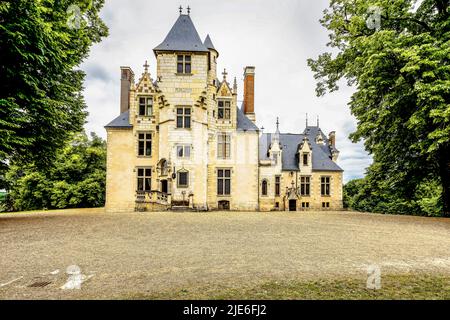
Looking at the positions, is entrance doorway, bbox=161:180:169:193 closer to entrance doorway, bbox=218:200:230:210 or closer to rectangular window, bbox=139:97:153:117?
entrance doorway, bbox=218:200:230:210

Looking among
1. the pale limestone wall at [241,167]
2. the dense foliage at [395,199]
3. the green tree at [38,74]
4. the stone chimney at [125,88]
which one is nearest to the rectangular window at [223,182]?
the pale limestone wall at [241,167]

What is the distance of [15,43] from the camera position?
38.8 ft

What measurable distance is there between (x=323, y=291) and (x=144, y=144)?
72.6 feet

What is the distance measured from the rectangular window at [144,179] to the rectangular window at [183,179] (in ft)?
9.38

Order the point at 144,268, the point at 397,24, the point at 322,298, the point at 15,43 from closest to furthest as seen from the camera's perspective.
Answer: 1. the point at 322,298
2. the point at 144,268
3. the point at 15,43
4. the point at 397,24

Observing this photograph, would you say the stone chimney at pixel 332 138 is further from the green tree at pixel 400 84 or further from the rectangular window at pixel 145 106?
the rectangular window at pixel 145 106

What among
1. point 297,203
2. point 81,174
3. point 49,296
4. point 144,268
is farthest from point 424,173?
point 81,174

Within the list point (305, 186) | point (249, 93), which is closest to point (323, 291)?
point (249, 93)

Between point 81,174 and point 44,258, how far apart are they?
96.1ft

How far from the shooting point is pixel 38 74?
1434 cm

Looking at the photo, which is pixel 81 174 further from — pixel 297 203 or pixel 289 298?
pixel 289 298

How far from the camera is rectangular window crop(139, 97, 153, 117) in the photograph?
80.1 feet

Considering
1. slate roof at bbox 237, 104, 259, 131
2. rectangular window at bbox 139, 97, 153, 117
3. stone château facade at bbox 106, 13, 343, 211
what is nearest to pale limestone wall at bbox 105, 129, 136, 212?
stone château facade at bbox 106, 13, 343, 211

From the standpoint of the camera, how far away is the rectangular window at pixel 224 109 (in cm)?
2562
